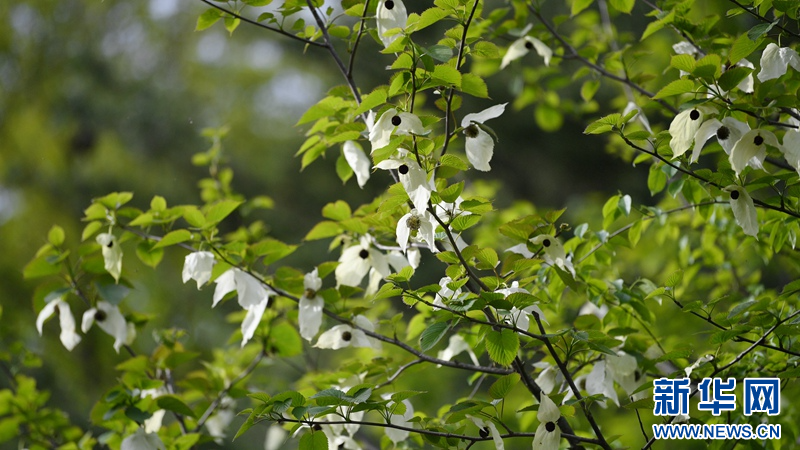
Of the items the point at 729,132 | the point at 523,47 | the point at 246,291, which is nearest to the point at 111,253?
the point at 246,291

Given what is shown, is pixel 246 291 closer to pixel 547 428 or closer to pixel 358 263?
pixel 358 263

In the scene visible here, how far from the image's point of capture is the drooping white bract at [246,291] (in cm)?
108

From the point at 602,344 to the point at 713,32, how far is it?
1.99 feet

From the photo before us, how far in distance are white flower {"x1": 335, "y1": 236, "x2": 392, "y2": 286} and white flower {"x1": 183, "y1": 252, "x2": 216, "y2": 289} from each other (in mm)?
183

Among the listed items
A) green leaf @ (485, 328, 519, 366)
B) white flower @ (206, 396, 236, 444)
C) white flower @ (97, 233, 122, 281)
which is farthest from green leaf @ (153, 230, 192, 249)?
white flower @ (206, 396, 236, 444)

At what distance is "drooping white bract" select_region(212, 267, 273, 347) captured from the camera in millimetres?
1075

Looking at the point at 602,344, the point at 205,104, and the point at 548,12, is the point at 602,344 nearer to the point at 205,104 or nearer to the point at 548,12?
the point at 548,12

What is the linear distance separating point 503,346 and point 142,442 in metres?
0.61

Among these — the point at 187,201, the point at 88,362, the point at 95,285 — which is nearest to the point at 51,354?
the point at 88,362

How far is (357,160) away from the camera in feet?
3.62

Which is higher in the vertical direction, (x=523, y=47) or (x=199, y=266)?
(x=523, y=47)

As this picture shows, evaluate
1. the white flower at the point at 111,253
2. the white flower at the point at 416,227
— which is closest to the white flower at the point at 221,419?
the white flower at the point at 111,253

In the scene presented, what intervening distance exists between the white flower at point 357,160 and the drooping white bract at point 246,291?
210mm

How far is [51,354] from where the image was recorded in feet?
12.2
